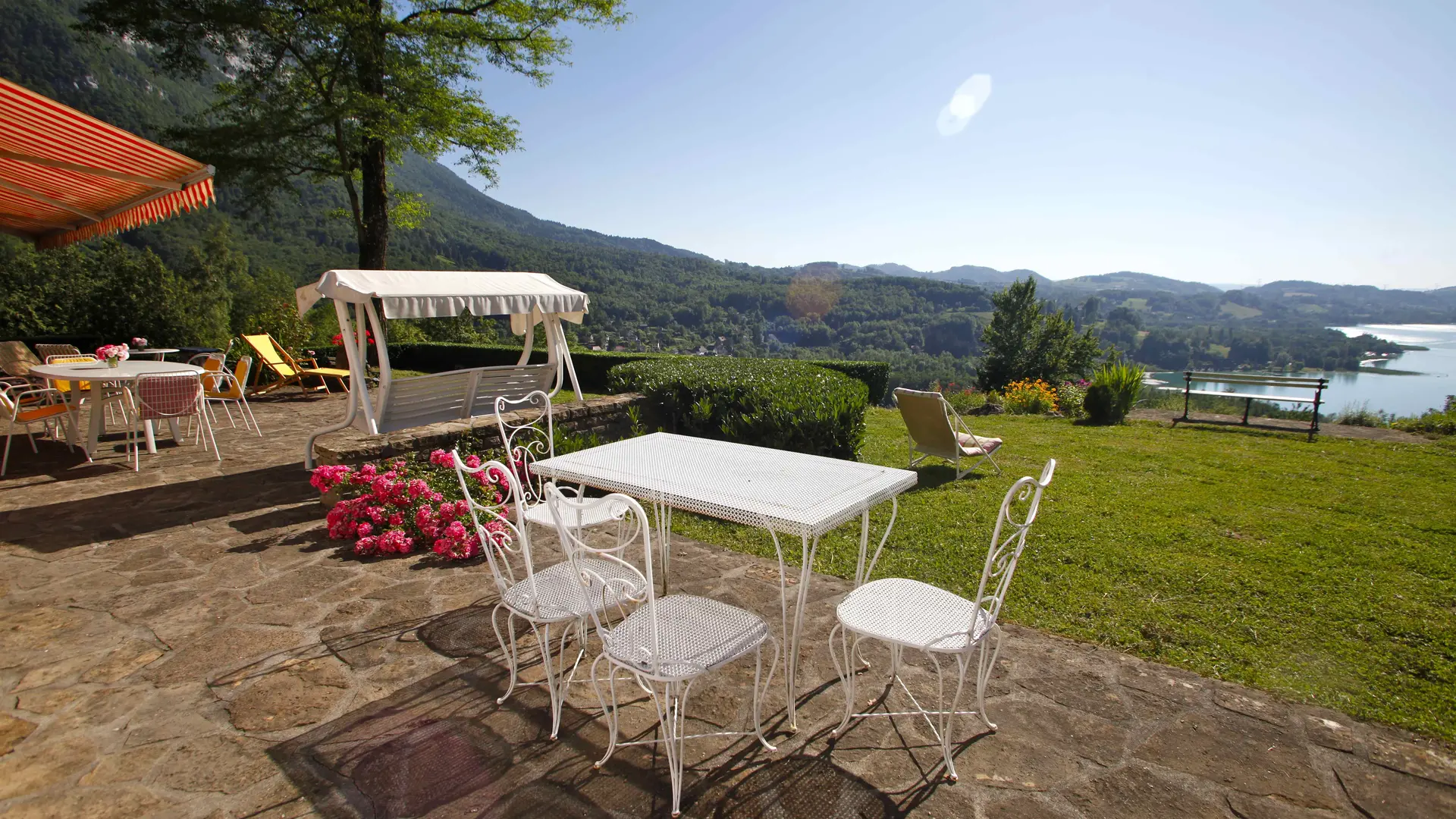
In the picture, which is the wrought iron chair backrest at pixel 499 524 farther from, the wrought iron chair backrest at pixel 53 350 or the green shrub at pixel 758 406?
the wrought iron chair backrest at pixel 53 350

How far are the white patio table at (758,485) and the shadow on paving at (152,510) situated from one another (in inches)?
116

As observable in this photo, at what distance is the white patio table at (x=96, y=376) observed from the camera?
5.27 m

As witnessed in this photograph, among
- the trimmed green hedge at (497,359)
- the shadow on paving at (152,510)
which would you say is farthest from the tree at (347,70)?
Result: the shadow on paving at (152,510)

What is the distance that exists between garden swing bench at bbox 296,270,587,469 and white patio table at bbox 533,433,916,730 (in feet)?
9.91

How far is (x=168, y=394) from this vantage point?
543 cm

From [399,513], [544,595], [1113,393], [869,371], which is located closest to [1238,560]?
[544,595]

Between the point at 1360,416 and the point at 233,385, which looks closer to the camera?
the point at 233,385

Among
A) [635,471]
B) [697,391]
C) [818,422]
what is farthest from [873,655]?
[697,391]

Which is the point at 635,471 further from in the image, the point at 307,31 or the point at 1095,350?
the point at 1095,350

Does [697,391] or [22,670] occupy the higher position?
[697,391]

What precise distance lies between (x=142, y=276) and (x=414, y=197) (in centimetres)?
565

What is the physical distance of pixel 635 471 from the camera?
101 inches

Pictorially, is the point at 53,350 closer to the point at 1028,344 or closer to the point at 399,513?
the point at 399,513

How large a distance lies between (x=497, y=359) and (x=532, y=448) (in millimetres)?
11058
